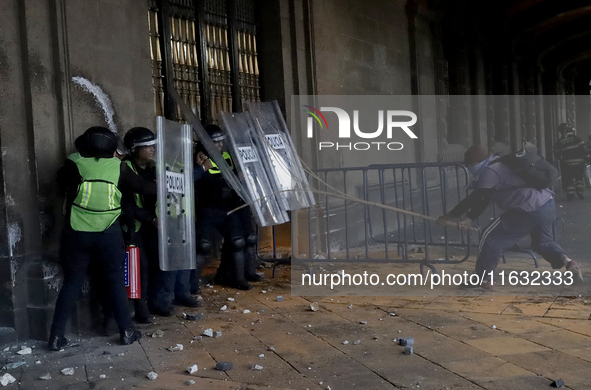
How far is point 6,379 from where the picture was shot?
3801 mm

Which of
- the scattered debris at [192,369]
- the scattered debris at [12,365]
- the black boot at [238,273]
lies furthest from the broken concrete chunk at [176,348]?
the black boot at [238,273]

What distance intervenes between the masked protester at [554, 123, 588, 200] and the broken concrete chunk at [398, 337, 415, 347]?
11192mm

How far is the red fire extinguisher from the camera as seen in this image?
4816mm

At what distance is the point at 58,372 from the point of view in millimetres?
3973

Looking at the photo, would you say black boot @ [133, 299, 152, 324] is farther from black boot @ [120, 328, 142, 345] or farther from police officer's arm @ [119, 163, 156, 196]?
police officer's arm @ [119, 163, 156, 196]

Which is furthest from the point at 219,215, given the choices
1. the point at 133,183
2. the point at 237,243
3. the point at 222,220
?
the point at 133,183

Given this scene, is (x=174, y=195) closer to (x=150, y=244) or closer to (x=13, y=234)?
(x=150, y=244)

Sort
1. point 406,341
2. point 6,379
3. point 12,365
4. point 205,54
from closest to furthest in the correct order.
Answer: point 6,379 → point 12,365 → point 406,341 → point 205,54

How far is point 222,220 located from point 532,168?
2.91m

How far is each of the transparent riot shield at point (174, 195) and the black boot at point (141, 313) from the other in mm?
482

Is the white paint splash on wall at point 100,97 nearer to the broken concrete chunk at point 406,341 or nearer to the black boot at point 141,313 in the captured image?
the black boot at point 141,313

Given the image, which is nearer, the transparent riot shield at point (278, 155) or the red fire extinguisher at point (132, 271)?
the red fire extinguisher at point (132, 271)

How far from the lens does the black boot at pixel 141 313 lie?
5.08m

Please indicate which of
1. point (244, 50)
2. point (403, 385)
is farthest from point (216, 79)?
point (403, 385)
